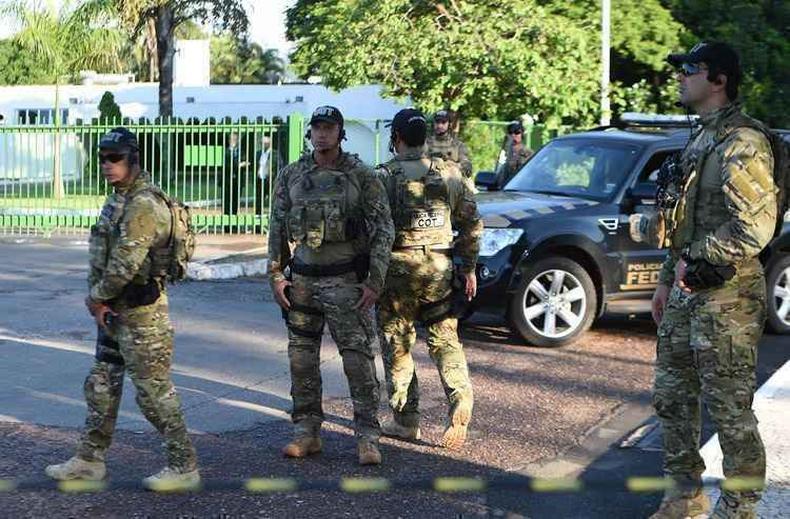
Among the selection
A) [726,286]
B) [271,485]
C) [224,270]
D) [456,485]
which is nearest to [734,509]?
[726,286]

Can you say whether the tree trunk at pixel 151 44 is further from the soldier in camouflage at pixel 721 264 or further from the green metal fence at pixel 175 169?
the soldier in camouflage at pixel 721 264

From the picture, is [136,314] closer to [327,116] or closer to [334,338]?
[334,338]

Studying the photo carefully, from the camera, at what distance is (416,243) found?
658cm

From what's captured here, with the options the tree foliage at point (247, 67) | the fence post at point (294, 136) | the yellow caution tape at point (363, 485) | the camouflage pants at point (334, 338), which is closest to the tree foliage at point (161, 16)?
the fence post at point (294, 136)

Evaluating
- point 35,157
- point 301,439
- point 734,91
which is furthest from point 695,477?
point 35,157

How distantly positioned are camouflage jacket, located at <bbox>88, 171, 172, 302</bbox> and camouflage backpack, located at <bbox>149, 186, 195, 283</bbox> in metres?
0.03

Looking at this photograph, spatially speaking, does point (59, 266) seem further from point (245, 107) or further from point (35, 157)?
point (245, 107)

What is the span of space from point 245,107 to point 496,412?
31047 mm

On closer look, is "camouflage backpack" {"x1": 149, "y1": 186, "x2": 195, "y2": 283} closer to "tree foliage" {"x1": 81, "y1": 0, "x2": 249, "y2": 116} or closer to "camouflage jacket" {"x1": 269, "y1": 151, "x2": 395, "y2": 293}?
"camouflage jacket" {"x1": 269, "y1": 151, "x2": 395, "y2": 293}

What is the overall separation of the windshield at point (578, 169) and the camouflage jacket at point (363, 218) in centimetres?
450

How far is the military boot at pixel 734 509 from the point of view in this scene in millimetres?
4785

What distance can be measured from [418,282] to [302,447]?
1.13 metres

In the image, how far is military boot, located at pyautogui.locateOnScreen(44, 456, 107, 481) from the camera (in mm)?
5621

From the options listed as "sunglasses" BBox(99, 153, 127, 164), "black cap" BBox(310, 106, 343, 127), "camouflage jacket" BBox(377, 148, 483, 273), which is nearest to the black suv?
"camouflage jacket" BBox(377, 148, 483, 273)
